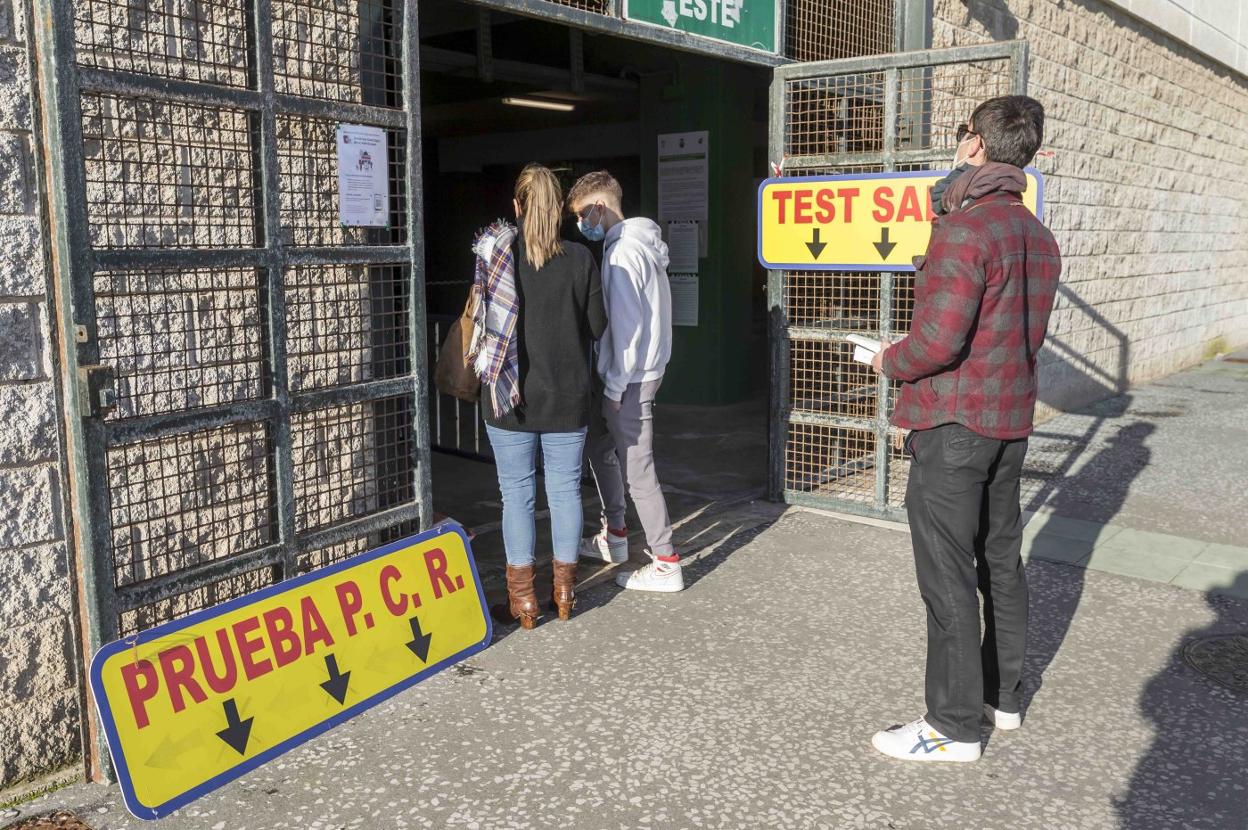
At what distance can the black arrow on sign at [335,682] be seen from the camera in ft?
11.9

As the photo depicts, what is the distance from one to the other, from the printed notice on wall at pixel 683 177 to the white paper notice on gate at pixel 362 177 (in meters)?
6.24

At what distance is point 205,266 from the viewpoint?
3.37 metres

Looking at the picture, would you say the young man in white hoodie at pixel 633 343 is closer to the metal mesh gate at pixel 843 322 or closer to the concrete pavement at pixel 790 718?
the concrete pavement at pixel 790 718

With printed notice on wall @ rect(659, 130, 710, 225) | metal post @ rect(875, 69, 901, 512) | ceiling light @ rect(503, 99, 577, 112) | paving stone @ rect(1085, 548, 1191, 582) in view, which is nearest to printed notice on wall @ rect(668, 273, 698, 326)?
printed notice on wall @ rect(659, 130, 710, 225)

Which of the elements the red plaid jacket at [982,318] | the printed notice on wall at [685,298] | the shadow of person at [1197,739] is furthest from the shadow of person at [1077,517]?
the printed notice on wall at [685,298]

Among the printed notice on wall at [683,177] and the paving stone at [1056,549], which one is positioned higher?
the printed notice on wall at [683,177]

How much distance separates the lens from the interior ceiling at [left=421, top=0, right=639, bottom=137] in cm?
899

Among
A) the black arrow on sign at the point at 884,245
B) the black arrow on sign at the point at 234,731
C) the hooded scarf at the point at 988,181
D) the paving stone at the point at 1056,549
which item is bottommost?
the paving stone at the point at 1056,549

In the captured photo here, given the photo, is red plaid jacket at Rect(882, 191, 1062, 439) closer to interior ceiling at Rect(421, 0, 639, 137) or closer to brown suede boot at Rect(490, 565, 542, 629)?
brown suede boot at Rect(490, 565, 542, 629)

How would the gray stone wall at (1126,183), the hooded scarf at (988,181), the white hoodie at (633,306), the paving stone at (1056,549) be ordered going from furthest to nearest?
the gray stone wall at (1126,183)
the paving stone at (1056,549)
the white hoodie at (633,306)
the hooded scarf at (988,181)

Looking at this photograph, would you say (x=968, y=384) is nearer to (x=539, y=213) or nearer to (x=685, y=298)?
(x=539, y=213)

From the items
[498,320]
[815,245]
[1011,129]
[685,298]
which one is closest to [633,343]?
[498,320]

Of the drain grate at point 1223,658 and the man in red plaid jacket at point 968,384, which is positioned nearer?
the man in red plaid jacket at point 968,384

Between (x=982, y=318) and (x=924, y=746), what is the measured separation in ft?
4.41
